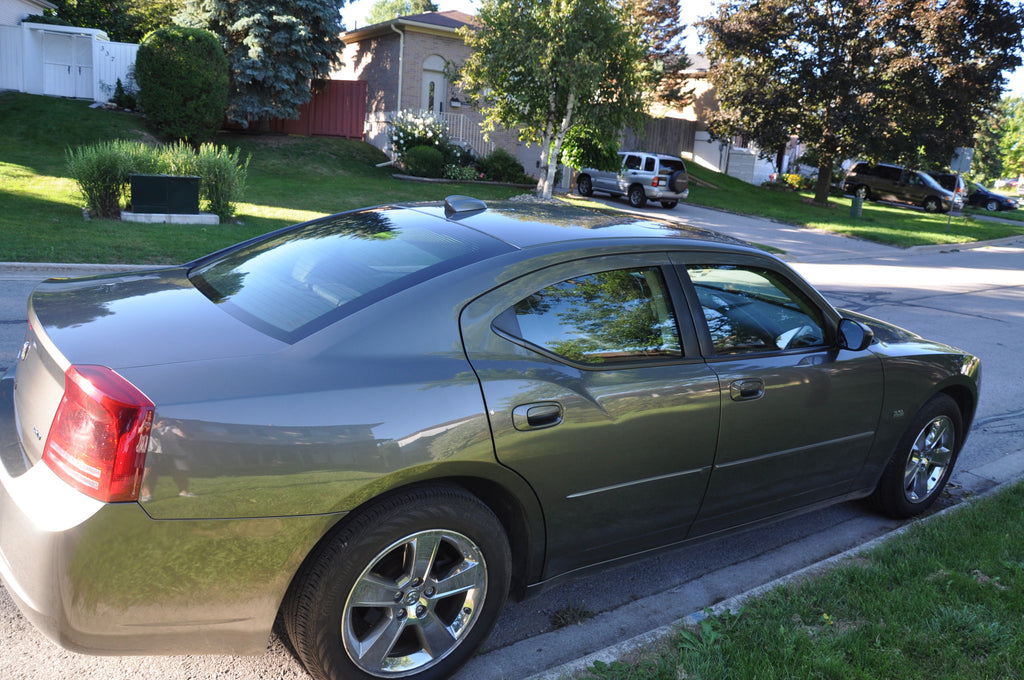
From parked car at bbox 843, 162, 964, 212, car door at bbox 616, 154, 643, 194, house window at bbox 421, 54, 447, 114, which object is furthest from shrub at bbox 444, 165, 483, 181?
parked car at bbox 843, 162, 964, 212

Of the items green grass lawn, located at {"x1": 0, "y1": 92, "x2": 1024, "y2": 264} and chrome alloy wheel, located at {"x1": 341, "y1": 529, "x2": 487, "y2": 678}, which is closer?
chrome alloy wheel, located at {"x1": 341, "y1": 529, "x2": 487, "y2": 678}

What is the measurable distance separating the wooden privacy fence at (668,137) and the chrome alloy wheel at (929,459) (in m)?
35.8

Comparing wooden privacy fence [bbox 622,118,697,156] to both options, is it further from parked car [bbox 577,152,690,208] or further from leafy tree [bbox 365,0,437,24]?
leafy tree [bbox 365,0,437,24]

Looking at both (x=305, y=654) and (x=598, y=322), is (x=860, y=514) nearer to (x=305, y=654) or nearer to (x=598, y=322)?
(x=598, y=322)

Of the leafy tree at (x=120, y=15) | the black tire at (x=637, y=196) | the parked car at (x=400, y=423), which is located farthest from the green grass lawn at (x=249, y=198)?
the parked car at (x=400, y=423)

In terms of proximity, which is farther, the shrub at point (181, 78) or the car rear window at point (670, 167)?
the car rear window at point (670, 167)

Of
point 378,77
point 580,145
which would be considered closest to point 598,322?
point 580,145

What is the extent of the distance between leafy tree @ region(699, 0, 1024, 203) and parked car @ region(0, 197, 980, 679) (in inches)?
1127

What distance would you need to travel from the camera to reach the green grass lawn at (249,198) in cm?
1154

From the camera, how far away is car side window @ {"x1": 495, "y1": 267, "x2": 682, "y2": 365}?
9.70ft

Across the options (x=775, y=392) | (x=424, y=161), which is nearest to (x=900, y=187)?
(x=424, y=161)

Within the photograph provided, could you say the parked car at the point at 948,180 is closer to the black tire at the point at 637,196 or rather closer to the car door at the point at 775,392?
the black tire at the point at 637,196

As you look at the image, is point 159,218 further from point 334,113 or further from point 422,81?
point 334,113

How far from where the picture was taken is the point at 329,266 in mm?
3191
